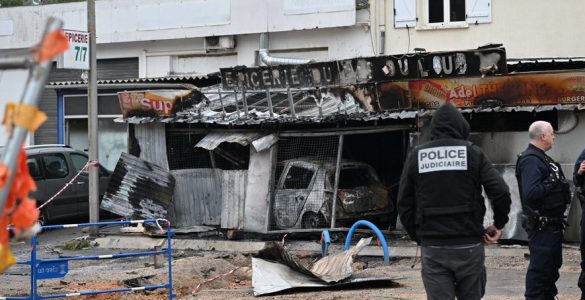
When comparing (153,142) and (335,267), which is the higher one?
→ (153,142)

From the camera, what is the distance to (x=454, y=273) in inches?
244

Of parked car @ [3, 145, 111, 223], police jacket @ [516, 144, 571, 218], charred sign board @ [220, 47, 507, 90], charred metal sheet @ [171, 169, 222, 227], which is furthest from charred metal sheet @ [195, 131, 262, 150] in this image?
police jacket @ [516, 144, 571, 218]

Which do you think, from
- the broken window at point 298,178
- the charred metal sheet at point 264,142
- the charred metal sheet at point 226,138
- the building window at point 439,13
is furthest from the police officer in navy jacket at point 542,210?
the building window at point 439,13

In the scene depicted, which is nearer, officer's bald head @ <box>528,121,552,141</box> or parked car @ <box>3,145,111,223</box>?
officer's bald head @ <box>528,121,552,141</box>

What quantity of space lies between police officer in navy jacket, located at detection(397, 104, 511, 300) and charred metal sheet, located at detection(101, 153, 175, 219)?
1178cm

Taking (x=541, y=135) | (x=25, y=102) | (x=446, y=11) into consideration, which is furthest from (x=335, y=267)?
(x=446, y=11)

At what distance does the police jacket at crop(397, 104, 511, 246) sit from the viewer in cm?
611

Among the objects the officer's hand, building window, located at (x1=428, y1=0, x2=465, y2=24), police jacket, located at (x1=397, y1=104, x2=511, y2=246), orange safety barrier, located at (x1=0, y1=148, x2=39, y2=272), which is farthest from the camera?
building window, located at (x1=428, y1=0, x2=465, y2=24)

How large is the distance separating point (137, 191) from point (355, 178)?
4.32 metres

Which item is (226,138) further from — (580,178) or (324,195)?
(580,178)

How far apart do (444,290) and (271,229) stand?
10750 mm

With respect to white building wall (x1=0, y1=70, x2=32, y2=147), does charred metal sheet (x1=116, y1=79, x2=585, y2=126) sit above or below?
above

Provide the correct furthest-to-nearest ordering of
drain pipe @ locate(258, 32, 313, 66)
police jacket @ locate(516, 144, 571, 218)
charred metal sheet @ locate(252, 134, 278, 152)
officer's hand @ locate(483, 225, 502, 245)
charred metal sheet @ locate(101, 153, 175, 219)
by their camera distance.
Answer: drain pipe @ locate(258, 32, 313, 66)
charred metal sheet @ locate(101, 153, 175, 219)
charred metal sheet @ locate(252, 134, 278, 152)
police jacket @ locate(516, 144, 571, 218)
officer's hand @ locate(483, 225, 502, 245)

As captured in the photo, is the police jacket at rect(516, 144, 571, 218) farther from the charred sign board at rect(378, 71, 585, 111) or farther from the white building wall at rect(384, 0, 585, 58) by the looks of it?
the white building wall at rect(384, 0, 585, 58)
